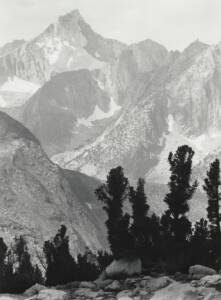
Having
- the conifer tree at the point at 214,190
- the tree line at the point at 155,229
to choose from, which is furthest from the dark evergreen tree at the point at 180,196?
the conifer tree at the point at 214,190

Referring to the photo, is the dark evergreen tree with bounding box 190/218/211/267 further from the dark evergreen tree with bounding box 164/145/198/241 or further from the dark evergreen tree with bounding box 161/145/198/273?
the dark evergreen tree with bounding box 164/145/198/241

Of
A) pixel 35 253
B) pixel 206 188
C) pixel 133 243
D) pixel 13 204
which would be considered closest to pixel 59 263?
pixel 133 243

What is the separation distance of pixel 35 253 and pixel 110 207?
110 meters

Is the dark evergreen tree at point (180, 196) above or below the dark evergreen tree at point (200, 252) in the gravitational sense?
above

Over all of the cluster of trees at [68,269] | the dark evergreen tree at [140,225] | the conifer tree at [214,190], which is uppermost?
the conifer tree at [214,190]

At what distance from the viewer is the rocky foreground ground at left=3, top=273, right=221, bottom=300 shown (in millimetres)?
30520

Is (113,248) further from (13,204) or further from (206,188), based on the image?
(13,204)

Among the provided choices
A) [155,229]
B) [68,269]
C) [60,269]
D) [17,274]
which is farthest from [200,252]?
[17,274]

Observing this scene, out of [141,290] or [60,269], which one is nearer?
[141,290]

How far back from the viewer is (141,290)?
34.1m

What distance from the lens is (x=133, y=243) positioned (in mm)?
58875

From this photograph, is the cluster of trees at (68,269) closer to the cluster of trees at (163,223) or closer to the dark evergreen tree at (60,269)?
the dark evergreen tree at (60,269)

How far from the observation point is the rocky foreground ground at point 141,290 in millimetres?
30520

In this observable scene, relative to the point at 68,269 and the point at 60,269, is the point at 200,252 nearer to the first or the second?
the point at 68,269
